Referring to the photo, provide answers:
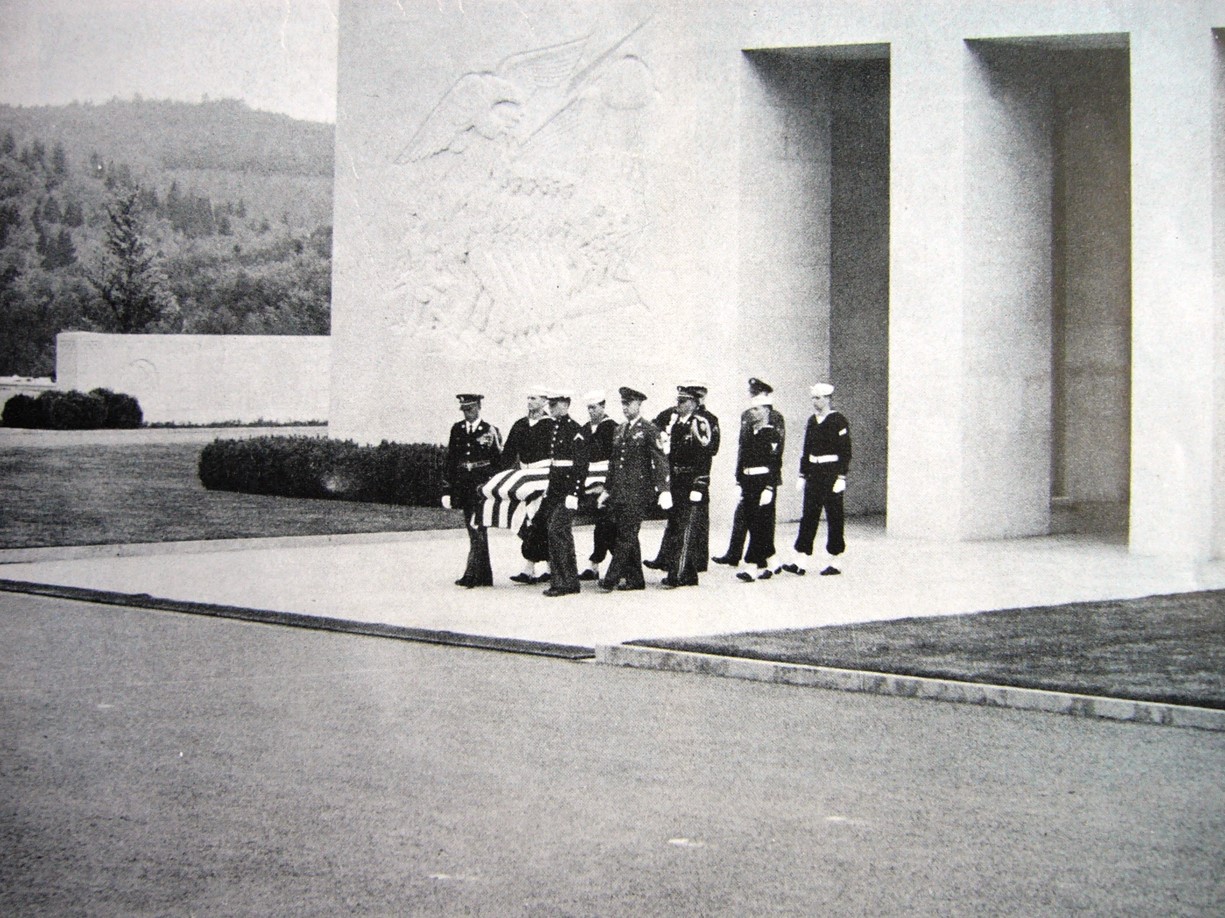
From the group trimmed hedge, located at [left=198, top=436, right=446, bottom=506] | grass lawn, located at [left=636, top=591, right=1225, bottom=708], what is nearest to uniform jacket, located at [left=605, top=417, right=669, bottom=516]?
grass lawn, located at [left=636, top=591, right=1225, bottom=708]

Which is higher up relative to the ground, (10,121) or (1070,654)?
(10,121)

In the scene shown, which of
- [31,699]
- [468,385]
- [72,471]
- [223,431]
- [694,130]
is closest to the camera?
[31,699]

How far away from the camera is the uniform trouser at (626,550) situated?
1440 centimetres

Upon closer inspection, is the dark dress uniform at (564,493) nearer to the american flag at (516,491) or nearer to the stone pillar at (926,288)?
the american flag at (516,491)

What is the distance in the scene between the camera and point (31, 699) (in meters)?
9.22

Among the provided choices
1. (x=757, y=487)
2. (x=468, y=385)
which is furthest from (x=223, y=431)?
(x=757, y=487)

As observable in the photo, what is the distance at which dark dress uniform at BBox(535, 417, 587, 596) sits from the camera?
47.1 feet

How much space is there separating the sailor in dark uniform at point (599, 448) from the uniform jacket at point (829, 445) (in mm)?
2135

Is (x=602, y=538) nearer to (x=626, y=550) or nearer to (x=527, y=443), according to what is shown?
(x=626, y=550)

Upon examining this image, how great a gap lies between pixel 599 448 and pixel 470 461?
47.1 inches

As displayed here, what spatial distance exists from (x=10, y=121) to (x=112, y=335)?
3052 centimetres

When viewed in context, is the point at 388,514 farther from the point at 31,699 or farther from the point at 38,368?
the point at 38,368

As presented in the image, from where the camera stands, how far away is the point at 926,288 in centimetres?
1866

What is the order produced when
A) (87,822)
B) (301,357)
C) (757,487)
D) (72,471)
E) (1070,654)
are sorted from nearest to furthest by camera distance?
1. (87,822)
2. (1070,654)
3. (757,487)
4. (72,471)
5. (301,357)
